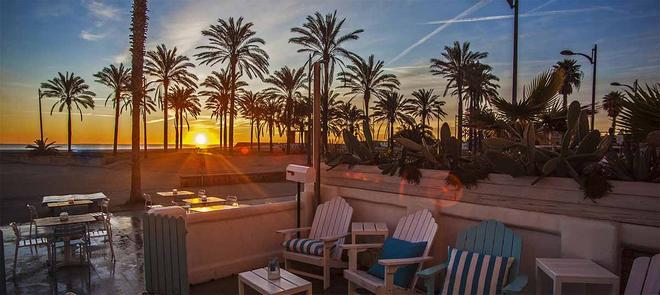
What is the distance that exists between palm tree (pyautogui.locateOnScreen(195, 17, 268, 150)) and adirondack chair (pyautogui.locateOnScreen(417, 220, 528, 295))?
2394 centimetres

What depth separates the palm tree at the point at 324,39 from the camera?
22.8m

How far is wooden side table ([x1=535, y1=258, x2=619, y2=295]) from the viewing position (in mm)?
3012

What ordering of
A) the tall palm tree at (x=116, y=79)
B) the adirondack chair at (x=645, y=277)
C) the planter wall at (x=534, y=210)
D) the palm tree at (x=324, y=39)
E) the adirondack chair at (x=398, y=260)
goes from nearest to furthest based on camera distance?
the adirondack chair at (x=645, y=277)
the planter wall at (x=534, y=210)
the adirondack chair at (x=398, y=260)
the palm tree at (x=324, y=39)
the tall palm tree at (x=116, y=79)

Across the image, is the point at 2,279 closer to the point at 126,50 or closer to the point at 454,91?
the point at 126,50

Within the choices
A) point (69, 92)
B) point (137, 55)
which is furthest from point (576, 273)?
point (69, 92)

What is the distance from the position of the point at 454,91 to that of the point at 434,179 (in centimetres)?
2948

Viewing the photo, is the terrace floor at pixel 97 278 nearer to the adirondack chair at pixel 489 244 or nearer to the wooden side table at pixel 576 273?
the adirondack chair at pixel 489 244

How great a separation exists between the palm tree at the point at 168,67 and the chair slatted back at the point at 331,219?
2795 cm

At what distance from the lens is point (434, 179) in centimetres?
489

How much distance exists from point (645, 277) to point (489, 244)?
3.99ft

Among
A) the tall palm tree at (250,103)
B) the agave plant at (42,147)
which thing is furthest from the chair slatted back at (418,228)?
the tall palm tree at (250,103)

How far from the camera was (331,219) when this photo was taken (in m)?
5.68

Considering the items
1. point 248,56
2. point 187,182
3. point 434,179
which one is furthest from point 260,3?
point 248,56

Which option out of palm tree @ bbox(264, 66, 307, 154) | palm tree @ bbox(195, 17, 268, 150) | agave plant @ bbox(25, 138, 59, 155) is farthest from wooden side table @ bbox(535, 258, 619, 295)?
agave plant @ bbox(25, 138, 59, 155)
